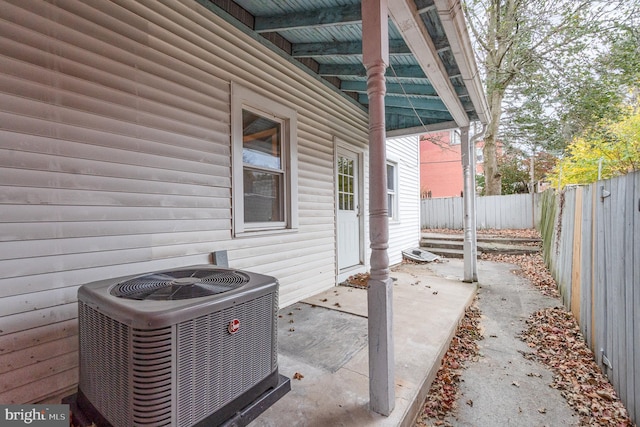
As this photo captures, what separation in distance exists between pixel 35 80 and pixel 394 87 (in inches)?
151

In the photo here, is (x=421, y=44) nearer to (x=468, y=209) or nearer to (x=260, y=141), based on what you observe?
(x=260, y=141)

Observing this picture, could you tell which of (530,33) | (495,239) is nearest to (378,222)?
(495,239)

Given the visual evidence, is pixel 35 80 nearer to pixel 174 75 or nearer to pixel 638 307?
pixel 174 75

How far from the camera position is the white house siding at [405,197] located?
6746 mm

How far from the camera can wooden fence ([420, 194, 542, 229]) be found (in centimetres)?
998

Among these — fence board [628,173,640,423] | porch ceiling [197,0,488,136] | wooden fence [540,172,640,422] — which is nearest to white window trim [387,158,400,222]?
porch ceiling [197,0,488,136]

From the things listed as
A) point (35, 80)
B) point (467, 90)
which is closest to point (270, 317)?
point (35, 80)

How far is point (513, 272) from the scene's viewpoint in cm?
606

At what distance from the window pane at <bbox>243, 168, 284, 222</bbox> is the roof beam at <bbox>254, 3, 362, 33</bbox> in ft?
4.88

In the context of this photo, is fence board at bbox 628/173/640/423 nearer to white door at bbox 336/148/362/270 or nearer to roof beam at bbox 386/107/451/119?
white door at bbox 336/148/362/270

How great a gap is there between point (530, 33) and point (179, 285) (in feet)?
38.2

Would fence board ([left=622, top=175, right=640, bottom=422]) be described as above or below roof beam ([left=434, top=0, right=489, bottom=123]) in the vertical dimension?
below

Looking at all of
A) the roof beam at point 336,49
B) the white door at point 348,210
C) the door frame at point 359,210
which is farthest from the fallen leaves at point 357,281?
the roof beam at point 336,49

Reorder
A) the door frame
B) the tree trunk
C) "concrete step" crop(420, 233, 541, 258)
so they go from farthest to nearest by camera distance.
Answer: the tree trunk → "concrete step" crop(420, 233, 541, 258) → the door frame
